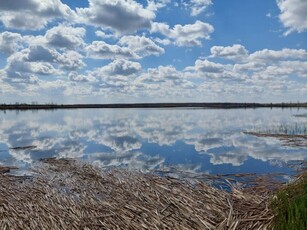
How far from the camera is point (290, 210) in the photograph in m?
8.63

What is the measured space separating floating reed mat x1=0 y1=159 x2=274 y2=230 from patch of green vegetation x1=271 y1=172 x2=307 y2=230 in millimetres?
414

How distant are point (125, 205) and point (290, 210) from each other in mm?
5301

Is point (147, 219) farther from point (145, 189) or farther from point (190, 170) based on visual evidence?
point (190, 170)

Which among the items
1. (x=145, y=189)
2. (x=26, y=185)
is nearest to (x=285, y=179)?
(x=145, y=189)

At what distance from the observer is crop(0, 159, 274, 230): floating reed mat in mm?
9812

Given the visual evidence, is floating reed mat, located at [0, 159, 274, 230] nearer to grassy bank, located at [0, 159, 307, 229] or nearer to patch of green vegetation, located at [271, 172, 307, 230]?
grassy bank, located at [0, 159, 307, 229]

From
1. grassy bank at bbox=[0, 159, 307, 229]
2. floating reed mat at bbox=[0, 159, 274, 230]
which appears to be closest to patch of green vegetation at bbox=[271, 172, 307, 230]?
grassy bank at bbox=[0, 159, 307, 229]

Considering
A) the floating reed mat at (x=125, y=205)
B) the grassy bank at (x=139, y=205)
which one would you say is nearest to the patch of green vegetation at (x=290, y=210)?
the grassy bank at (x=139, y=205)

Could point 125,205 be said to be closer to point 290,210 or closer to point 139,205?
point 139,205

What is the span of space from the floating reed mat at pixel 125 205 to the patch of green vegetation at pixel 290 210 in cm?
41

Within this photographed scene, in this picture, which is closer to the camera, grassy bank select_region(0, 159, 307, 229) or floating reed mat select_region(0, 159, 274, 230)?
grassy bank select_region(0, 159, 307, 229)

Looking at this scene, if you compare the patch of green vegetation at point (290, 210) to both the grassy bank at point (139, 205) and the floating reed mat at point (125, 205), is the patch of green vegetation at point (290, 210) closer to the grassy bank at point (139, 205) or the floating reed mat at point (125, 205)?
the grassy bank at point (139, 205)

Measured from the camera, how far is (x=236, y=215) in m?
10.2

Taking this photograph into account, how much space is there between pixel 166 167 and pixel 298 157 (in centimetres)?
984
